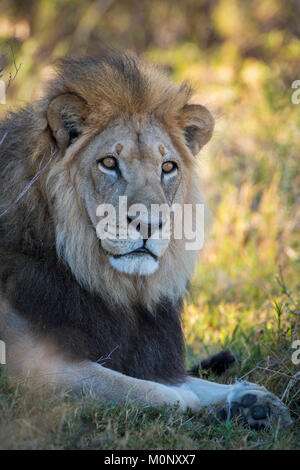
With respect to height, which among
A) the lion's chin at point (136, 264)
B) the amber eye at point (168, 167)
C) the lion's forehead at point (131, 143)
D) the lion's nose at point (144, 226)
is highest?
the lion's forehead at point (131, 143)

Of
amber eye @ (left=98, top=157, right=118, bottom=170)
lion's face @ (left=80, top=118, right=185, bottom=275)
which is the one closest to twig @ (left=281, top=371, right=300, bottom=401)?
lion's face @ (left=80, top=118, right=185, bottom=275)

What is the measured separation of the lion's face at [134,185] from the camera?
3.74 metres

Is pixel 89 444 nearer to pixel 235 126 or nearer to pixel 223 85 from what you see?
pixel 235 126

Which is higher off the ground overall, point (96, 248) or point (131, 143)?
point (131, 143)

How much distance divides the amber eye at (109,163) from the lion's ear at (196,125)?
2.37 feet

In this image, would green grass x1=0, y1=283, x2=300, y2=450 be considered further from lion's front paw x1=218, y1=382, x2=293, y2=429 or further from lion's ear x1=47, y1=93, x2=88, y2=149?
lion's ear x1=47, y1=93, x2=88, y2=149

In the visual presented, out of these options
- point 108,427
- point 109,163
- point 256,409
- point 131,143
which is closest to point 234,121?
point 131,143

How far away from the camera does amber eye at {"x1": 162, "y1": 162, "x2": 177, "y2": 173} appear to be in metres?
4.18

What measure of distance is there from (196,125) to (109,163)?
0.85 meters

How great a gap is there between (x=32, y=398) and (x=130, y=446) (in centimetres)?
64

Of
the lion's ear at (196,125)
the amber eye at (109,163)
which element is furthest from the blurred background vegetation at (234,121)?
the amber eye at (109,163)

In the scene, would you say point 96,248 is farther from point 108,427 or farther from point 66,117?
point 108,427

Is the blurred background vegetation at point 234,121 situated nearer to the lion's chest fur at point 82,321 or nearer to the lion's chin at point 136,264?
the lion's chest fur at point 82,321

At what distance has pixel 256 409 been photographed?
12.2 ft
